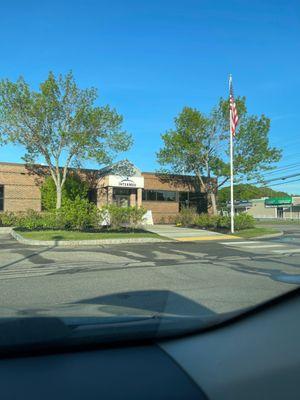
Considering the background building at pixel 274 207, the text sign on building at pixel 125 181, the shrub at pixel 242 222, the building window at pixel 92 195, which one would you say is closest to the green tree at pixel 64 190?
the building window at pixel 92 195

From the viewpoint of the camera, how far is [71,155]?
95.5 ft

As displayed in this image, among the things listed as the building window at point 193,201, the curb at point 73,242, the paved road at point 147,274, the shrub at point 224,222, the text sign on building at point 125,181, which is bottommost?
the paved road at point 147,274

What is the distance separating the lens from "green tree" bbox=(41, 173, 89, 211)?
32469 mm

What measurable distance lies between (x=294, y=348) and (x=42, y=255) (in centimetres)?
1344

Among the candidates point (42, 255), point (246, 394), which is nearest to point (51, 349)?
point (246, 394)

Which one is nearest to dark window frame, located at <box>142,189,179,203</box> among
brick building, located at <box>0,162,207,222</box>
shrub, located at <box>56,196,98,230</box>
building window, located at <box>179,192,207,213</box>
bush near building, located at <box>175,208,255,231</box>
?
brick building, located at <box>0,162,207,222</box>

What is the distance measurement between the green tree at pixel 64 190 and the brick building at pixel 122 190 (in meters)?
0.60

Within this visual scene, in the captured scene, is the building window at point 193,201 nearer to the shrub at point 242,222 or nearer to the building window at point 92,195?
the building window at point 92,195

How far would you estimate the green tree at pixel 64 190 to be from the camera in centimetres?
3247

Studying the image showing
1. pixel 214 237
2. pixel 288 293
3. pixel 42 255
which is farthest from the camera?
pixel 214 237

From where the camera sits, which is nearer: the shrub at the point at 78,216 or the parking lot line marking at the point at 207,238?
the parking lot line marking at the point at 207,238

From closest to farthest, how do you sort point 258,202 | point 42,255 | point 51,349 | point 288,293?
point 51,349
point 288,293
point 42,255
point 258,202

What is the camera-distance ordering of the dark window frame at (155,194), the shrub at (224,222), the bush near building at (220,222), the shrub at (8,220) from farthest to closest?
the dark window frame at (155,194) < the shrub at (8,220) < the shrub at (224,222) < the bush near building at (220,222)

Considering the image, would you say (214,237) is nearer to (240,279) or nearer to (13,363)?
(240,279)
